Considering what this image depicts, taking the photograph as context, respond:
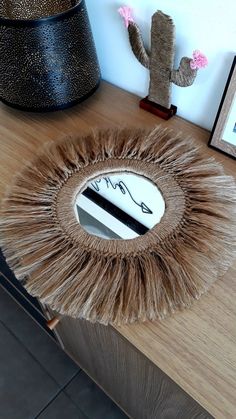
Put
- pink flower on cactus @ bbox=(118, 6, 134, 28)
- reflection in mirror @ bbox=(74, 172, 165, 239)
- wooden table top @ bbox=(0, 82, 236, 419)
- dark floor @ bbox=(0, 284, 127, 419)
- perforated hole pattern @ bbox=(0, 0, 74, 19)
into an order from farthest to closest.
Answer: dark floor @ bbox=(0, 284, 127, 419) < perforated hole pattern @ bbox=(0, 0, 74, 19) < pink flower on cactus @ bbox=(118, 6, 134, 28) < reflection in mirror @ bbox=(74, 172, 165, 239) < wooden table top @ bbox=(0, 82, 236, 419)

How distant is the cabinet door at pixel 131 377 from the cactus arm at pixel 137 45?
19.0 inches

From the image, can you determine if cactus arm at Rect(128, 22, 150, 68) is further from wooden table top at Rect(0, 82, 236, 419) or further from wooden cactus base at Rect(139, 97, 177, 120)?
wooden table top at Rect(0, 82, 236, 419)

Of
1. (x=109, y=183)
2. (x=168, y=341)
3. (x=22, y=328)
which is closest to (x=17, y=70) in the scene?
(x=109, y=183)

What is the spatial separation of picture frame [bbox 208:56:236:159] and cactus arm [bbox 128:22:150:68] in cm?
17

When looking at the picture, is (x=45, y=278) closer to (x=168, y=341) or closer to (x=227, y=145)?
(x=168, y=341)

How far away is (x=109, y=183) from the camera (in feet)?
1.86

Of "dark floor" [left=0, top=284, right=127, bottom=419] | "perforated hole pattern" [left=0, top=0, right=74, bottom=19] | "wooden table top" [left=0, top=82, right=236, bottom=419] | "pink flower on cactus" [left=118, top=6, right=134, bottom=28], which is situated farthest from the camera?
"dark floor" [left=0, top=284, right=127, bottom=419]

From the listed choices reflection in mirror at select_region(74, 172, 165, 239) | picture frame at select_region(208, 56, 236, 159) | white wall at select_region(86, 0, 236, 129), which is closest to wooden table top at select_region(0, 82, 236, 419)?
reflection in mirror at select_region(74, 172, 165, 239)

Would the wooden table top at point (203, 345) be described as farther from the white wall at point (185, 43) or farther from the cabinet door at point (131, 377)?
the white wall at point (185, 43)

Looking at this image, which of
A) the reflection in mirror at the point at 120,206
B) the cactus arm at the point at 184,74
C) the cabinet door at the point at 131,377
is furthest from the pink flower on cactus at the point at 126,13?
the cabinet door at the point at 131,377

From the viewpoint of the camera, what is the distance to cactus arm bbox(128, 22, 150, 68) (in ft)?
2.03

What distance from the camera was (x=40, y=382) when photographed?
3.47ft

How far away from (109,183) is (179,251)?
17cm

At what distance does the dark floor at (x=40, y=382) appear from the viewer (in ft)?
3.29
